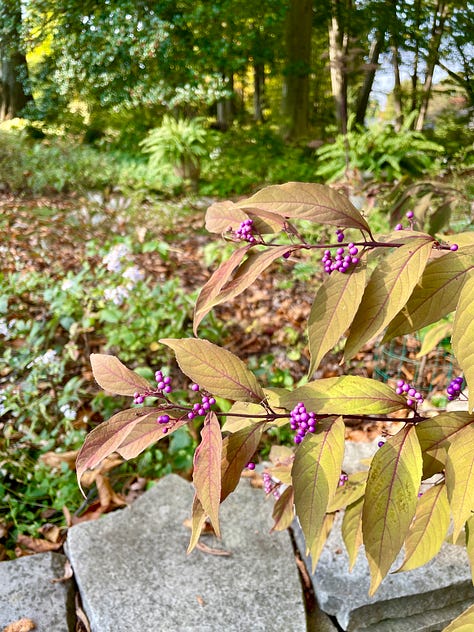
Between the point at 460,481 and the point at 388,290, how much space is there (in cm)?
22

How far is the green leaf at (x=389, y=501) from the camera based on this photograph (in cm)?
59

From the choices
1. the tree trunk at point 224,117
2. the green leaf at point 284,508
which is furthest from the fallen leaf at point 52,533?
the tree trunk at point 224,117

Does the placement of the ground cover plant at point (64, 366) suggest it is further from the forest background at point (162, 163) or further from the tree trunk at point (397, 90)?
the tree trunk at point (397, 90)

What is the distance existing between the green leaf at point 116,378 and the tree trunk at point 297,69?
7582mm

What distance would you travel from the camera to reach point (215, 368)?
625 millimetres

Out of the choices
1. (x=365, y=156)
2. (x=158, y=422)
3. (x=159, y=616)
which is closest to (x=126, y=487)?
(x=159, y=616)

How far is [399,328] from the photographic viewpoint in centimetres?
65

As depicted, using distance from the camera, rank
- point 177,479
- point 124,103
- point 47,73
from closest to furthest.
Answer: point 177,479, point 124,103, point 47,73

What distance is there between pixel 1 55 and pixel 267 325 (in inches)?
277

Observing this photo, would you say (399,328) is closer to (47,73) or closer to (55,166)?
(55,166)

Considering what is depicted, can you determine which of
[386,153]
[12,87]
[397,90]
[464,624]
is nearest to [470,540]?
[464,624]

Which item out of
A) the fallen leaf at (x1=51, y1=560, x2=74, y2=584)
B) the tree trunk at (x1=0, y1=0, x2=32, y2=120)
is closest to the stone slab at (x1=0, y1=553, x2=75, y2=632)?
the fallen leaf at (x1=51, y1=560, x2=74, y2=584)

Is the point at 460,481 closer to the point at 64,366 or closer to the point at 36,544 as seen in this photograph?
the point at 36,544

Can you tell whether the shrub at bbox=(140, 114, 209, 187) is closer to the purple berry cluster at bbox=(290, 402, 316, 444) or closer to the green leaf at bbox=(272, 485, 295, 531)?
the green leaf at bbox=(272, 485, 295, 531)
